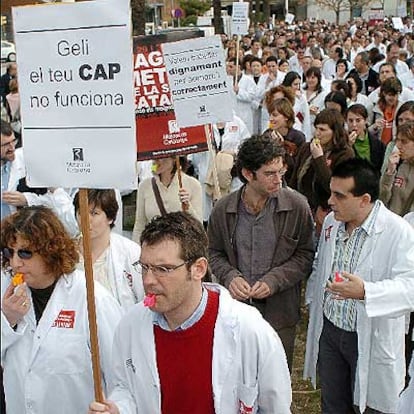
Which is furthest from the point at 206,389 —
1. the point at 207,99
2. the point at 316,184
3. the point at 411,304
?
the point at 316,184

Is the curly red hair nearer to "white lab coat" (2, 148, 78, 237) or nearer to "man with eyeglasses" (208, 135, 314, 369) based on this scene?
"man with eyeglasses" (208, 135, 314, 369)

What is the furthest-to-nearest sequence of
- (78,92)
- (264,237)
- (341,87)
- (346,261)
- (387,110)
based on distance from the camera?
(341,87), (387,110), (264,237), (346,261), (78,92)

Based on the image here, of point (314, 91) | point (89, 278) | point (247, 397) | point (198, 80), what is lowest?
point (247, 397)

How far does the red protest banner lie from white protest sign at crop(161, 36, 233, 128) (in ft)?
0.59

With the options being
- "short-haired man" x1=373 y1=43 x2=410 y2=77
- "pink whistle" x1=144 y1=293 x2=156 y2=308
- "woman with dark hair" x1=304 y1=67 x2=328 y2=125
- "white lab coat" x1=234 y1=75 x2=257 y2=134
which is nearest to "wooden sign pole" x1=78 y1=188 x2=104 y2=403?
"pink whistle" x1=144 y1=293 x2=156 y2=308

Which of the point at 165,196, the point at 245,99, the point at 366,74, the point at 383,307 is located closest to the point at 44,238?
the point at 383,307

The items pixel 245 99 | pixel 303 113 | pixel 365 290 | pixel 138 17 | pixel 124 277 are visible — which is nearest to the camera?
pixel 365 290

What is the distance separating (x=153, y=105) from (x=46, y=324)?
227 centimetres

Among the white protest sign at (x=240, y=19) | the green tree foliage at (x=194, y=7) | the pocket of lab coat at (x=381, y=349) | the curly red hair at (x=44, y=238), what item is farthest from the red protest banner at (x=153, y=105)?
the green tree foliage at (x=194, y=7)

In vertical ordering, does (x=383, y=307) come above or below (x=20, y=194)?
below

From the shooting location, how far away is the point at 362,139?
690 cm

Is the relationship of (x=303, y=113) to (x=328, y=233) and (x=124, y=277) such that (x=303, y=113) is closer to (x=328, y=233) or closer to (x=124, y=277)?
(x=328, y=233)

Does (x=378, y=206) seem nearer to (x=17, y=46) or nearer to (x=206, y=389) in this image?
(x=206, y=389)

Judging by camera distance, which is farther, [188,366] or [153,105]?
[153,105]
